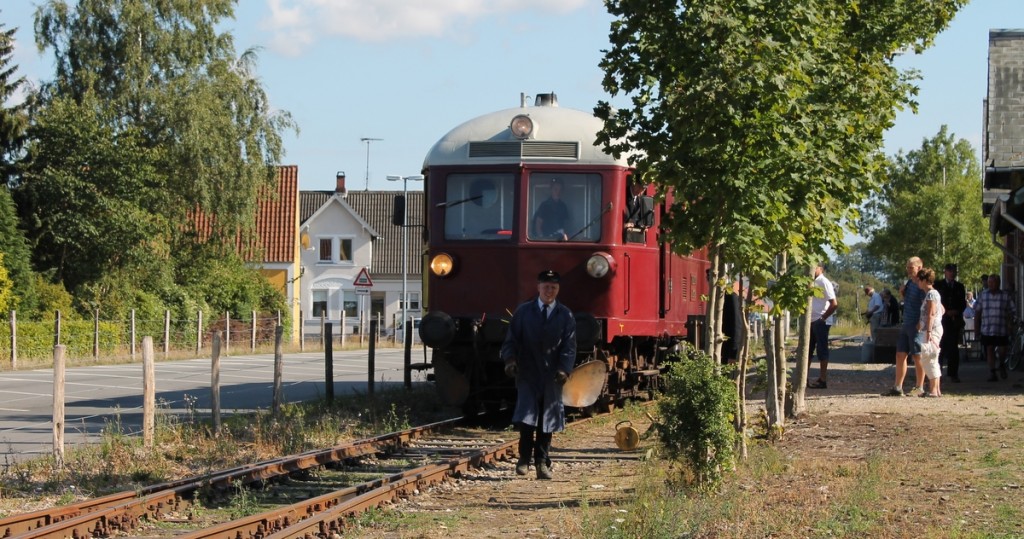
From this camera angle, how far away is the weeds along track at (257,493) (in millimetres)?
9008

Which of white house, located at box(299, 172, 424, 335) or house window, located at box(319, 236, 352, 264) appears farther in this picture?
house window, located at box(319, 236, 352, 264)

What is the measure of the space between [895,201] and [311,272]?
3028cm

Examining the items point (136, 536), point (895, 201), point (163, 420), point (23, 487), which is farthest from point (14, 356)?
point (895, 201)

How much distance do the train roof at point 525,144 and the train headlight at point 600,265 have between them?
1064 mm

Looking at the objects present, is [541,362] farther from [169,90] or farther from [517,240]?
[169,90]

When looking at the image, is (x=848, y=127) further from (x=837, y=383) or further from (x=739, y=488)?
(x=837, y=383)

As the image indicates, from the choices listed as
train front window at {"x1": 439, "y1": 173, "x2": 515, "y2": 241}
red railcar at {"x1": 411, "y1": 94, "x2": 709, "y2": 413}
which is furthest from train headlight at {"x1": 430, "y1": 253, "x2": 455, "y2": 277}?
train front window at {"x1": 439, "y1": 173, "x2": 515, "y2": 241}

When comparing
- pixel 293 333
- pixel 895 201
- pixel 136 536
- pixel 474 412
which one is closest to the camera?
pixel 136 536

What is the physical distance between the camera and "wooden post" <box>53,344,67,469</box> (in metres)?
12.4

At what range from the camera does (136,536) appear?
9039 mm

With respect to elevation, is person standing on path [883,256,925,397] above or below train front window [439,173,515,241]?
below

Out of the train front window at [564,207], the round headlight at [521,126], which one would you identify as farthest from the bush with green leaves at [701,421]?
the round headlight at [521,126]

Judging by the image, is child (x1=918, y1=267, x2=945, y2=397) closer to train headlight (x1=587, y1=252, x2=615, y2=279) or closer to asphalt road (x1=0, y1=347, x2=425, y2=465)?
train headlight (x1=587, y1=252, x2=615, y2=279)

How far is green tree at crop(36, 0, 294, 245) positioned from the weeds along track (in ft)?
107
